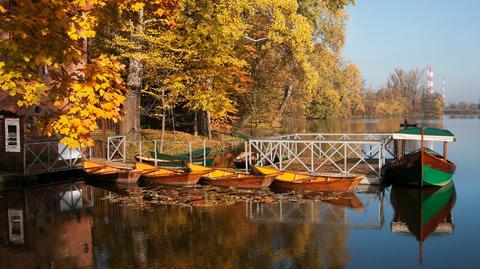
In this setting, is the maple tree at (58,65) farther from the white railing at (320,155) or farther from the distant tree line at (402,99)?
the distant tree line at (402,99)

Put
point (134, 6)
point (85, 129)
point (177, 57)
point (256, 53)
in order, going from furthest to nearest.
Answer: point (256, 53) → point (177, 57) → point (134, 6) → point (85, 129)

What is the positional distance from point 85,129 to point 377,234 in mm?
7865

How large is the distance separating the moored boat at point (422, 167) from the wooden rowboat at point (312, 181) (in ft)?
8.77

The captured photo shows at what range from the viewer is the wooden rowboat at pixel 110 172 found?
19859 mm

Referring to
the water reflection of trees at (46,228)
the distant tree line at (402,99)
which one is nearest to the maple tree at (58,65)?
the water reflection of trees at (46,228)

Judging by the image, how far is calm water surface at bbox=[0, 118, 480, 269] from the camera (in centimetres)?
962

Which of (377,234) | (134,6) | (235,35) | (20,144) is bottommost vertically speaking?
(377,234)

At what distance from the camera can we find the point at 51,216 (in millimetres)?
13992

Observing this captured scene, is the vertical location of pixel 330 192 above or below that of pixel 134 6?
below

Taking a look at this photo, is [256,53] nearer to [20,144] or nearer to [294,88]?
[294,88]

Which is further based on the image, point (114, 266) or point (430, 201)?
point (430, 201)

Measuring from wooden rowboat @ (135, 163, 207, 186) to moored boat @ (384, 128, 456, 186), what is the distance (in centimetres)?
824

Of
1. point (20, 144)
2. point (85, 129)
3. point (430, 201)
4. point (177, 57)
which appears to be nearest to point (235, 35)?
point (177, 57)

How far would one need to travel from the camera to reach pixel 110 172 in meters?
20.1
